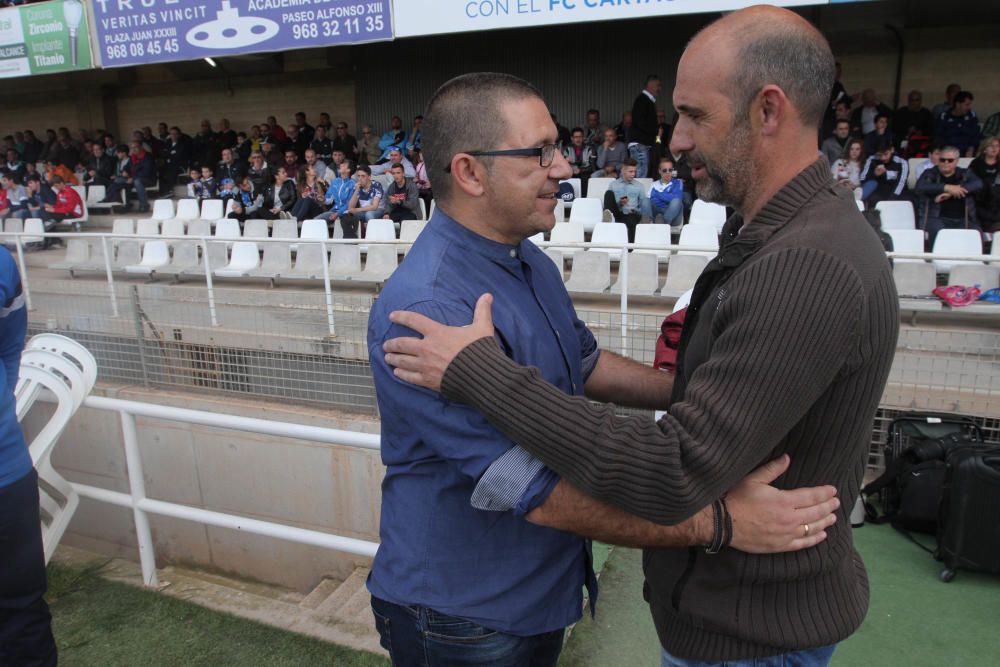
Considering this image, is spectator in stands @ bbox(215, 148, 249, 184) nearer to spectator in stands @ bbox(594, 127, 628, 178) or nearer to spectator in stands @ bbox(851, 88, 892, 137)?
spectator in stands @ bbox(594, 127, 628, 178)

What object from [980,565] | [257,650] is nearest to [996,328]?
[980,565]

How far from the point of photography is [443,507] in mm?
1555

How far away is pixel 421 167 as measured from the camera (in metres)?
11.4

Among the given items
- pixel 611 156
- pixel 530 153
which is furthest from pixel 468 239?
pixel 611 156

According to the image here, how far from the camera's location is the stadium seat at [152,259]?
9.96 meters

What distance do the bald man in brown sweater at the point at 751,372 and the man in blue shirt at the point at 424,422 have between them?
15cm

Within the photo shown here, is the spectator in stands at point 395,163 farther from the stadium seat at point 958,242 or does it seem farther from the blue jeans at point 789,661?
the blue jeans at point 789,661

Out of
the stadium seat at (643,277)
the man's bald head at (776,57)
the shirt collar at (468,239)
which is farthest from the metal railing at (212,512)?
the stadium seat at (643,277)

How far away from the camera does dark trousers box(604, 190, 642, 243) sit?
9344 millimetres

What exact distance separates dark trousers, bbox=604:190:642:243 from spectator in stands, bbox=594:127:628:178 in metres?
1.43

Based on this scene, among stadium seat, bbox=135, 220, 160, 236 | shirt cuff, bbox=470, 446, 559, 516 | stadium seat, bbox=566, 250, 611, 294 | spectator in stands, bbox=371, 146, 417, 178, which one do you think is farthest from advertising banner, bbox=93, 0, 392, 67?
shirt cuff, bbox=470, 446, 559, 516

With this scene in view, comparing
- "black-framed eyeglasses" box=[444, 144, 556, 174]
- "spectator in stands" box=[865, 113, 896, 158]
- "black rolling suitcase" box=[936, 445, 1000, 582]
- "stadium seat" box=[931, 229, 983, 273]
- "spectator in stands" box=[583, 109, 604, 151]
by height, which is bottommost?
"black rolling suitcase" box=[936, 445, 1000, 582]

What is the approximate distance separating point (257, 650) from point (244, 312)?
3.59 m

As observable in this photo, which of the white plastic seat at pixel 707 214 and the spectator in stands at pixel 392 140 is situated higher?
the spectator in stands at pixel 392 140
